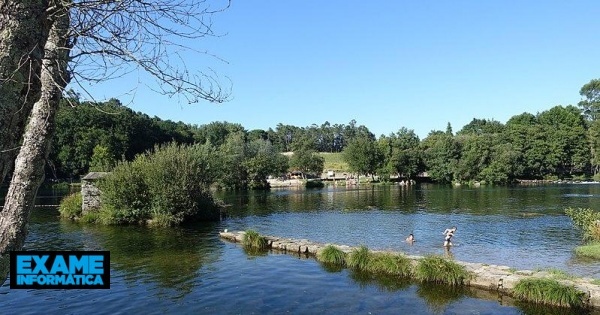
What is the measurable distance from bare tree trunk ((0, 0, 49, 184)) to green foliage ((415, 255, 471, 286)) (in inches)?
659

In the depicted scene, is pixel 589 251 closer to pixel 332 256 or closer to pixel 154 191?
pixel 332 256

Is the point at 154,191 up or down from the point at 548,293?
up

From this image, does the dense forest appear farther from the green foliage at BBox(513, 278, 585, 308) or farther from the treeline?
the green foliage at BBox(513, 278, 585, 308)

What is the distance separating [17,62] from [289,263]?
1958 centimetres

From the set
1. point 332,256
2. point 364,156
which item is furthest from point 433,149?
point 332,256

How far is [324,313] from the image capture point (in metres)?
14.1

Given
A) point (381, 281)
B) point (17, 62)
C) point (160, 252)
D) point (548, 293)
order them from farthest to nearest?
1. point (160, 252)
2. point (381, 281)
3. point (548, 293)
4. point (17, 62)

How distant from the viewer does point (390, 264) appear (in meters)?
19.1

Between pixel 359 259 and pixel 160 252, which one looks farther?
pixel 160 252

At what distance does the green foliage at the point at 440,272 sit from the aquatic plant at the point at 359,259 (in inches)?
96.4

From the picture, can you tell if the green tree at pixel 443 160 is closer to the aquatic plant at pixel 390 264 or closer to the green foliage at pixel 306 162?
the green foliage at pixel 306 162

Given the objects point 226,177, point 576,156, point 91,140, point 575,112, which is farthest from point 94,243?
point 575,112

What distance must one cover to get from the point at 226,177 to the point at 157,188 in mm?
46595

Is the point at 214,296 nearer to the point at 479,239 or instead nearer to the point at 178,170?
the point at 479,239
